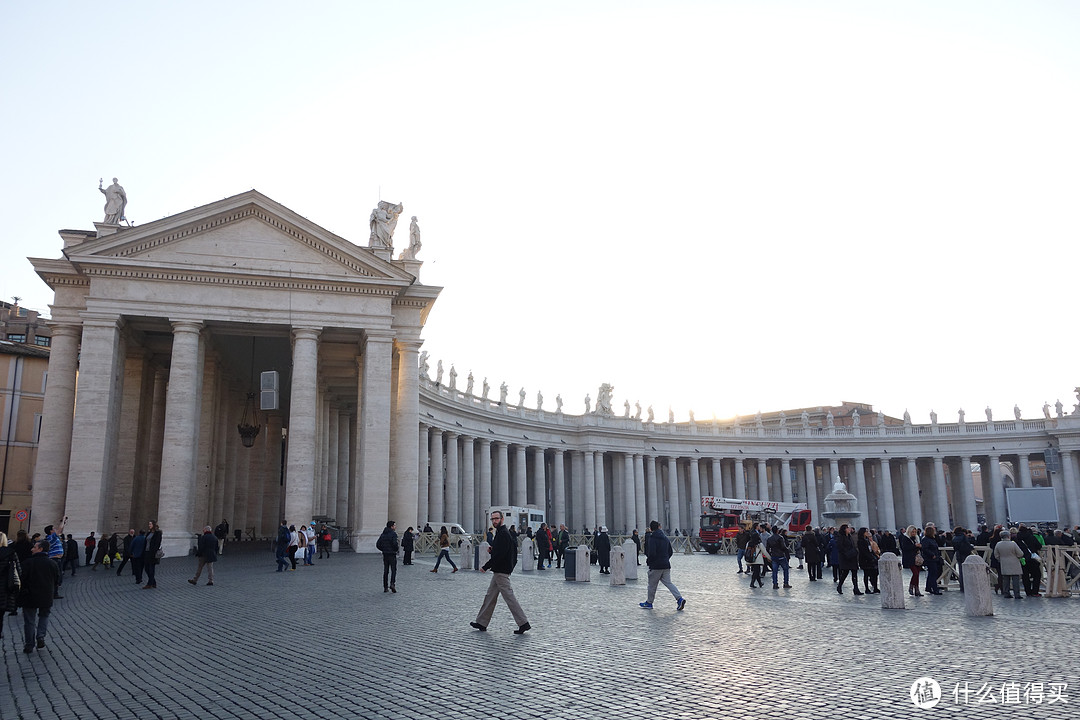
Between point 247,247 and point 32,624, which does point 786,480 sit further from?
point 32,624

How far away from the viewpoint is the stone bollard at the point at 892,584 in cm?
1680

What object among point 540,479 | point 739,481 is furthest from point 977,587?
point 739,481

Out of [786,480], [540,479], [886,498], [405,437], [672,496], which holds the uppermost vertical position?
[405,437]

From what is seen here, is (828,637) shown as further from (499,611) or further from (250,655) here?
(250,655)

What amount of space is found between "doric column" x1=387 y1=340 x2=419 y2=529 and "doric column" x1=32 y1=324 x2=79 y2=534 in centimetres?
1328

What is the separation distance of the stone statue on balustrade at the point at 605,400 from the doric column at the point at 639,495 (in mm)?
5036

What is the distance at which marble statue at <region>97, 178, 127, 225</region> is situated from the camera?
37.3m

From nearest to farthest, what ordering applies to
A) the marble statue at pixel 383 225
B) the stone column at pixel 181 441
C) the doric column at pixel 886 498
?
the stone column at pixel 181 441, the marble statue at pixel 383 225, the doric column at pixel 886 498

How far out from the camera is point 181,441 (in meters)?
34.0

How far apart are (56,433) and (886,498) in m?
71.7

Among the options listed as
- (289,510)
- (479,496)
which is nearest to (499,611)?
(289,510)

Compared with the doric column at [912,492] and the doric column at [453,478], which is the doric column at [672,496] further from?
the doric column at [453,478]

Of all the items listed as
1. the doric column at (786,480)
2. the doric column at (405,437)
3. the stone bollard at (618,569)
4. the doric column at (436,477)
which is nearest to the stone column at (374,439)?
the doric column at (405,437)

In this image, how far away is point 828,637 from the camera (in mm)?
12562
